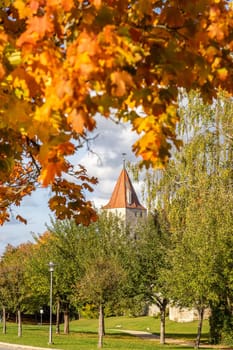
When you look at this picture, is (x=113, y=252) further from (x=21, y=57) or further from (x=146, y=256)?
(x=21, y=57)

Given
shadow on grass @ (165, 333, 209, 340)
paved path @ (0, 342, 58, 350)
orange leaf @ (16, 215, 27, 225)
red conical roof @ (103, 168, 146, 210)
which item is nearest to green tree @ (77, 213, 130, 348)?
paved path @ (0, 342, 58, 350)

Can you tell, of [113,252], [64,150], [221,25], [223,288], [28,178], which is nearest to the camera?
[64,150]

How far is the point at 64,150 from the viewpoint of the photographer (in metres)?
3.57

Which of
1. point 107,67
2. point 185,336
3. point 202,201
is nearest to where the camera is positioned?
point 107,67

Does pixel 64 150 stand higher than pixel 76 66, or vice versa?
pixel 76 66

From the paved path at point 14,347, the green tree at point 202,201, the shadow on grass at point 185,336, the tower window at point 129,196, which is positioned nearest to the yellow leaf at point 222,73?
the green tree at point 202,201

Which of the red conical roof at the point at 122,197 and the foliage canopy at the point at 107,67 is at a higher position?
the red conical roof at the point at 122,197

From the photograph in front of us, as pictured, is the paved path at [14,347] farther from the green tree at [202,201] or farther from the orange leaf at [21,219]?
the orange leaf at [21,219]

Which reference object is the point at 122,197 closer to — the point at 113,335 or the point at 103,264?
the point at 113,335

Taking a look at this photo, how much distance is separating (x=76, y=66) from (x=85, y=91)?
0.45 feet

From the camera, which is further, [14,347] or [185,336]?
[185,336]

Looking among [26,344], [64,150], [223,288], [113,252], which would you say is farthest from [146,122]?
[113,252]

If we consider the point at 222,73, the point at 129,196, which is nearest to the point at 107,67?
the point at 222,73

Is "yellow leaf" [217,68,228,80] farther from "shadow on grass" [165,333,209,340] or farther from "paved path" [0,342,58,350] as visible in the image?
"shadow on grass" [165,333,209,340]
